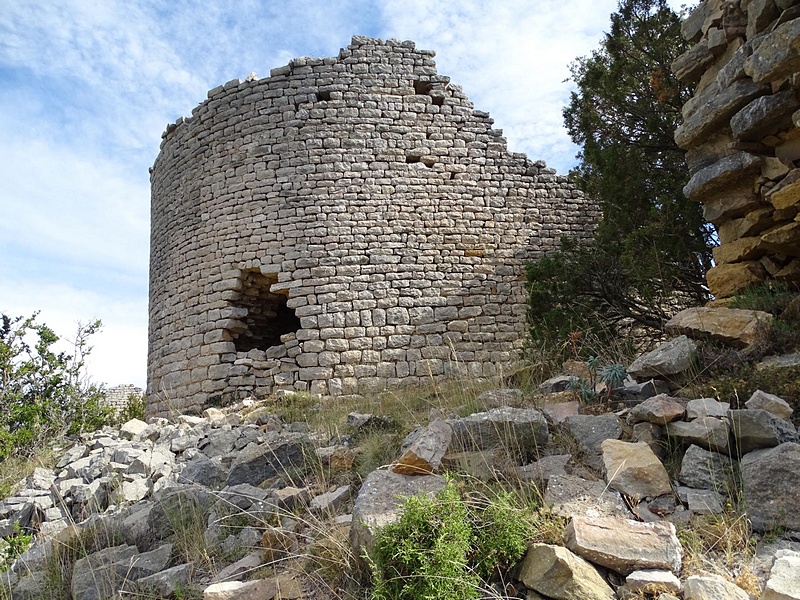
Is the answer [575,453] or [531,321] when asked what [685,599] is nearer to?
[575,453]

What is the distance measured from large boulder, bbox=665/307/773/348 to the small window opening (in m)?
6.39

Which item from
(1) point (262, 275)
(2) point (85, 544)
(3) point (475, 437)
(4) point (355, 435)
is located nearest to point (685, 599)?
(3) point (475, 437)

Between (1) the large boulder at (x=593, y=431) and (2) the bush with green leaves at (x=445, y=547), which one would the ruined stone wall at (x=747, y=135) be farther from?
(2) the bush with green leaves at (x=445, y=547)

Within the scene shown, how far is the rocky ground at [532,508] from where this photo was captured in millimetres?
2311

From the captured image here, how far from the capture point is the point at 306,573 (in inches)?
109

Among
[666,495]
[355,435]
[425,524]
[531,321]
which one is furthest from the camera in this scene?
[531,321]

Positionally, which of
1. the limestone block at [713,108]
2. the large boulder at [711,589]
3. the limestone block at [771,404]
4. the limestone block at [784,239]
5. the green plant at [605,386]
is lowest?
the large boulder at [711,589]

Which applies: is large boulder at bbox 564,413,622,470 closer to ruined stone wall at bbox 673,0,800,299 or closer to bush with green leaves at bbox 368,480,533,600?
bush with green leaves at bbox 368,480,533,600

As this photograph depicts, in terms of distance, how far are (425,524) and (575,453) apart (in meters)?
1.08

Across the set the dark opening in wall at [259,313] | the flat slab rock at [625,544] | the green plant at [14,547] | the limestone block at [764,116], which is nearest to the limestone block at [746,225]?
the limestone block at [764,116]

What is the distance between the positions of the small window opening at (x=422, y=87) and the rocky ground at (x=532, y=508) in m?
6.39

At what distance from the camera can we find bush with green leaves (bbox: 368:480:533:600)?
2.30 m

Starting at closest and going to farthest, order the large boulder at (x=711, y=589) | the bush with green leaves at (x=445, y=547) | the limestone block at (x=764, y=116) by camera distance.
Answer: the large boulder at (x=711, y=589) → the bush with green leaves at (x=445, y=547) → the limestone block at (x=764, y=116)

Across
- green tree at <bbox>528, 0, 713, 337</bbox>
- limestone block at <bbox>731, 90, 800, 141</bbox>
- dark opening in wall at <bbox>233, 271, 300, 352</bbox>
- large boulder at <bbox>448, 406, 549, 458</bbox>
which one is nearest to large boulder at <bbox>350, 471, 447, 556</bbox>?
large boulder at <bbox>448, 406, 549, 458</bbox>
